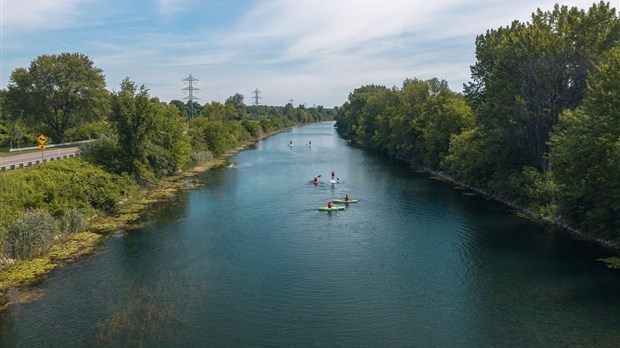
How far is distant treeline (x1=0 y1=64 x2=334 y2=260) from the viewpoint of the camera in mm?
31594

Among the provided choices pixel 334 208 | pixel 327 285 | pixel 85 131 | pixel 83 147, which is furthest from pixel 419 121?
pixel 327 285

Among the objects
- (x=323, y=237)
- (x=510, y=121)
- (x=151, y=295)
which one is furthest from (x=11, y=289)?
(x=510, y=121)

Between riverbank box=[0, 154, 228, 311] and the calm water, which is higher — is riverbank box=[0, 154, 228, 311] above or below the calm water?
above

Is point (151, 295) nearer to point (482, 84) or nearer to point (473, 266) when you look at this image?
point (473, 266)

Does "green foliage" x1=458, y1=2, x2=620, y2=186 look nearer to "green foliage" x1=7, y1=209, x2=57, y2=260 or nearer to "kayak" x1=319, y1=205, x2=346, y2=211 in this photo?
"kayak" x1=319, y1=205, x2=346, y2=211

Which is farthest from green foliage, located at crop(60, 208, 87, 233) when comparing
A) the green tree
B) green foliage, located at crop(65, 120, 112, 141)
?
green foliage, located at crop(65, 120, 112, 141)

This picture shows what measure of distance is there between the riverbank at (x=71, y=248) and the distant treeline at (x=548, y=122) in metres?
35.2

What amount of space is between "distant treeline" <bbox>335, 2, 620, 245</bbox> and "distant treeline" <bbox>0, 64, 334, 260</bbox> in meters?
37.6

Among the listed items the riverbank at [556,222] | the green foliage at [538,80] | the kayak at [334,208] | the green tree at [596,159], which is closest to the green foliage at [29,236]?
the kayak at [334,208]

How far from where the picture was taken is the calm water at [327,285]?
21.2m

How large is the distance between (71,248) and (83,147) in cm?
2185

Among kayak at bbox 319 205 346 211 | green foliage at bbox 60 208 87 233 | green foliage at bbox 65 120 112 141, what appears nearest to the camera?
green foliage at bbox 60 208 87 233

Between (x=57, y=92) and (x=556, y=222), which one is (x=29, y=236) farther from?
(x=57, y=92)

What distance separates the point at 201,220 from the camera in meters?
40.8
